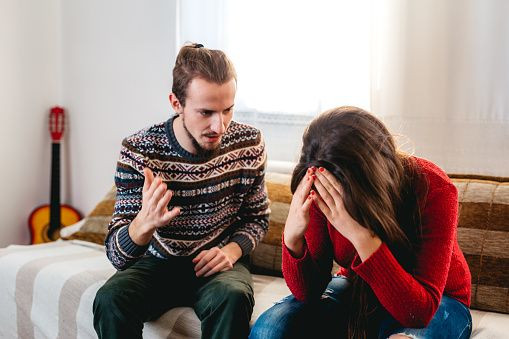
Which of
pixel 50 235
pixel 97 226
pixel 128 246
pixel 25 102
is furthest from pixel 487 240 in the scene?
pixel 25 102

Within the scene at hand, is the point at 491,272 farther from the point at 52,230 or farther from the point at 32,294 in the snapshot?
the point at 52,230

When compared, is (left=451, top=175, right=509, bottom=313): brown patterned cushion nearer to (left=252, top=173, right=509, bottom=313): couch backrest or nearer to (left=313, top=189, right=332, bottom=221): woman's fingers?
(left=252, top=173, right=509, bottom=313): couch backrest

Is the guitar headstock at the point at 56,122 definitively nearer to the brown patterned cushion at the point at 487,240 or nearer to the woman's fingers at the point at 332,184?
the brown patterned cushion at the point at 487,240

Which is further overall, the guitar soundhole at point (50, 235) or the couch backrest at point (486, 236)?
the guitar soundhole at point (50, 235)

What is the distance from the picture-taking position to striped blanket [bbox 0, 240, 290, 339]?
5.90ft

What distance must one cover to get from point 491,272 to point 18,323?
1428 millimetres

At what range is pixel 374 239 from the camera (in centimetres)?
140

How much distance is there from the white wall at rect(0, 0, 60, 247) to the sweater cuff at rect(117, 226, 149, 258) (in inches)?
65.6

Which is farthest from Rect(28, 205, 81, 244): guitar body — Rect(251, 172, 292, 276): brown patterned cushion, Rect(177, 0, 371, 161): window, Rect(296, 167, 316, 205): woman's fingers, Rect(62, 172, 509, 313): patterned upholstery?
Rect(296, 167, 316, 205): woman's fingers

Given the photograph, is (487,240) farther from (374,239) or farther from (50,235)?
(50,235)

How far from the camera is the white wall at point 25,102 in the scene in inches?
125

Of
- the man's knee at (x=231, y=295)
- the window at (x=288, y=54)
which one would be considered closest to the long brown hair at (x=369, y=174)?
the man's knee at (x=231, y=295)

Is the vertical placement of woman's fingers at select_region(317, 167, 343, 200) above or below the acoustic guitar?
above

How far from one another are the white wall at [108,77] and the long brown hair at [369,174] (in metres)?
1.62
